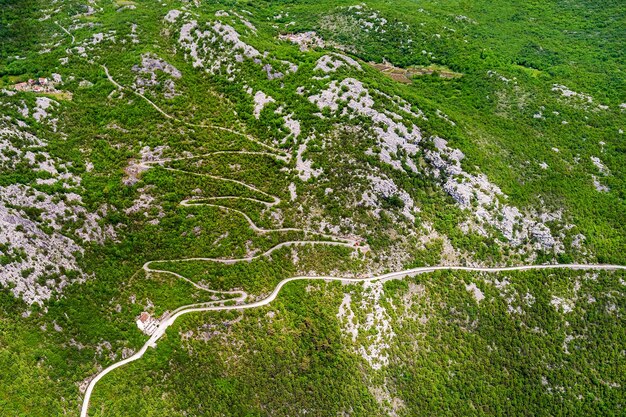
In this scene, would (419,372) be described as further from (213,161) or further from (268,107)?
(268,107)

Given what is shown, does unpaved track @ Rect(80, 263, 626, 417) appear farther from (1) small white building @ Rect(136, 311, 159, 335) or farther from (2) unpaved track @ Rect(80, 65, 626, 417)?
(1) small white building @ Rect(136, 311, 159, 335)

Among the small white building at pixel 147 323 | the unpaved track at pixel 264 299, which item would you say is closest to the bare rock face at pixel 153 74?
the unpaved track at pixel 264 299

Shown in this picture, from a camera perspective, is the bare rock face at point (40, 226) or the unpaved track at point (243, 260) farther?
the unpaved track at point (243, 260)

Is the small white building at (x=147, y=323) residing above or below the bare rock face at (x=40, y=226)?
below

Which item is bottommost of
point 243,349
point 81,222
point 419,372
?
point 419,372

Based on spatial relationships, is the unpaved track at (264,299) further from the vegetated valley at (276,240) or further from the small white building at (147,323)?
the small white building at (147,323)

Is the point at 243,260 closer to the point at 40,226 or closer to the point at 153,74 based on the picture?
the point at 40,226

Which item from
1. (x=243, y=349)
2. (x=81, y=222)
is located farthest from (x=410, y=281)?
(x=81, y=222)

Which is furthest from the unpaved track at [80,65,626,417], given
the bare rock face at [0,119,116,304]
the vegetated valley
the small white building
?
the bare rock face at [0,119,116,304]

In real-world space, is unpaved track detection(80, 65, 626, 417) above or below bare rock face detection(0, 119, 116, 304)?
below
